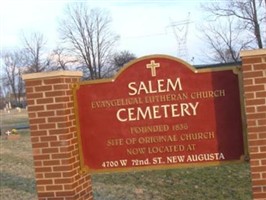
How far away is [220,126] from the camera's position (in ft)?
18.8

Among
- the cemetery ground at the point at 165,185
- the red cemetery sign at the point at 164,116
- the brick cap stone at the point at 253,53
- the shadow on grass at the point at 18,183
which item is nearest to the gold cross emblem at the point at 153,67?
the red cemetery sign at the point at 164,116

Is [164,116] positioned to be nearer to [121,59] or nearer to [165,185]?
[165,185]

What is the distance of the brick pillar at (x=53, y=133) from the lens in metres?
5.98

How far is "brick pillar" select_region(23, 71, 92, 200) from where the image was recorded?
5.98 metres

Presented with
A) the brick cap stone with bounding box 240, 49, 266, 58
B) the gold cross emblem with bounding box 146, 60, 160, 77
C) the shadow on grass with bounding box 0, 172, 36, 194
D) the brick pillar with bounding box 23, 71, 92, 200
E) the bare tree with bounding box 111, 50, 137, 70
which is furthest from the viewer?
the bare tree with bounding box 111, 50, 137, 70

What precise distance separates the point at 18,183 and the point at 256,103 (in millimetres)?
7579

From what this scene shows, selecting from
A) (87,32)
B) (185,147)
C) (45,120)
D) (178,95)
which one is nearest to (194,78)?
(178,95)

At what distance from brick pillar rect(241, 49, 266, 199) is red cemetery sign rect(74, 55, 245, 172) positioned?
0.19 m

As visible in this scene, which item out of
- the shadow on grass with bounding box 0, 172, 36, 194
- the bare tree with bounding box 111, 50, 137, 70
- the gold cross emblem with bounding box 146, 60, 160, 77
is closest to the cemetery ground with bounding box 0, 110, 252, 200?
the shadow on grass with bounding box 0, 172, 36, 194

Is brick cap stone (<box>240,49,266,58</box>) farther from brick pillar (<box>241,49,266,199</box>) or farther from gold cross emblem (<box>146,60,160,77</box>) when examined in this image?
gold cross emblem (<box>146,60,160,77</box>)

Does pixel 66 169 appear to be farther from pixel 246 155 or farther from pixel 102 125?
pixel 246 155

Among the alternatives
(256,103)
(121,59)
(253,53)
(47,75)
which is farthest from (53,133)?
(121,59)

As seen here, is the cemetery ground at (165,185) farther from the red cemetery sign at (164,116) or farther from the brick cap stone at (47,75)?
the brick cap stone at (47,75)

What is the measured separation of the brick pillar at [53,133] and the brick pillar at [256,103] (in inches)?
77.0
